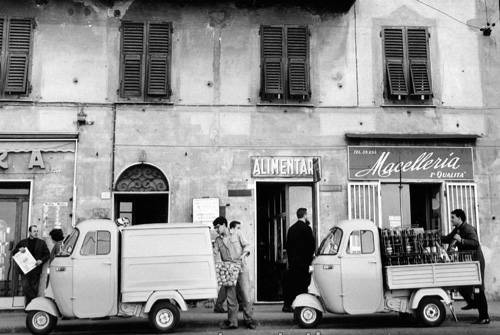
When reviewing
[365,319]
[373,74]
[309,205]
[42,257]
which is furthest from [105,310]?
[373,74]

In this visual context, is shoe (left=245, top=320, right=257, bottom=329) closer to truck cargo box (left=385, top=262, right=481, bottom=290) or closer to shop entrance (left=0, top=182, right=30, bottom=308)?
truck cargo box (left=385, top=262, right=481, bottom=290)

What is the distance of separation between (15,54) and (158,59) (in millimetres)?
3548

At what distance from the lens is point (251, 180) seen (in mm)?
15047

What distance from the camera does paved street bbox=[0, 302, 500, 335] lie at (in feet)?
34.6

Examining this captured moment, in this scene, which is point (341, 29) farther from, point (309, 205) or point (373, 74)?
point (309, 205)

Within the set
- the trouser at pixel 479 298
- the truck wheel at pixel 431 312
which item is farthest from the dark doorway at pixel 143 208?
the trouser at pixel 479 298

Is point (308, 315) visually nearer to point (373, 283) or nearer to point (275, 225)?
point (373, 283)

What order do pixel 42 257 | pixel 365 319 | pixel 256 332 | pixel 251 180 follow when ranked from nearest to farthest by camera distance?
pixel 256 332 < pixel 365 319 < pixel 42 257 < pixel 251 180

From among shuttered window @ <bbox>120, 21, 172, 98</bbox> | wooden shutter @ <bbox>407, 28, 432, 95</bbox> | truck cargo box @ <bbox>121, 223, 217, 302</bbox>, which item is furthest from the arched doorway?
wooden shutter @ <bbox>407, 28, 432, 95</bbox>

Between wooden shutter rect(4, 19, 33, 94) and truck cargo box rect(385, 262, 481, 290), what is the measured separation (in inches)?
391

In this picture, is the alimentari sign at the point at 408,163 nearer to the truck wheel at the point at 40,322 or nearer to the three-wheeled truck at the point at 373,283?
the three-wheeled truck at the point at 373,283

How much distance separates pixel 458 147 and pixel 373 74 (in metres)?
2.92

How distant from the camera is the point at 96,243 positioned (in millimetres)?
10867

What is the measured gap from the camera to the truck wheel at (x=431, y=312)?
10.8 m
